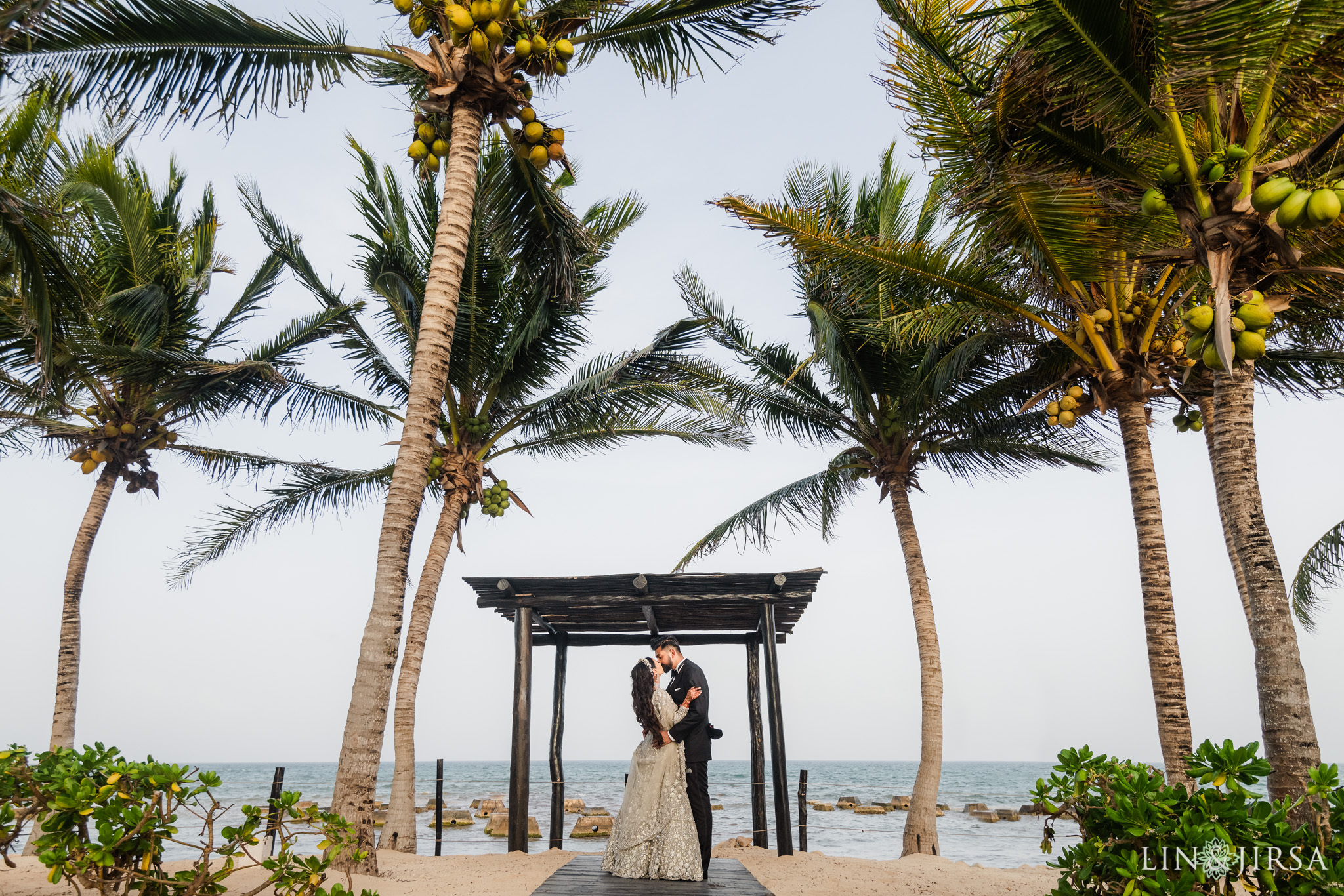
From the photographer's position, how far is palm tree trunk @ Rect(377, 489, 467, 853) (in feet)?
35.0

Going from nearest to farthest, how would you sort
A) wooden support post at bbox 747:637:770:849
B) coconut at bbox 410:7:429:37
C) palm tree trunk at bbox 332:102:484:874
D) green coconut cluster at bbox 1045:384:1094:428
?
palm tree trunk at bbox 332:102:484:874
coconut at bbox 410:7:429:37
green coconut cluster at bbox 1045:384:1094:428
wooden support post at bbox 747:637:770:849

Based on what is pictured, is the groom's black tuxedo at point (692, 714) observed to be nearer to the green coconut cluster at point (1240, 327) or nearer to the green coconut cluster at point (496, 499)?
the green coconut cluster at point (1240, 327)

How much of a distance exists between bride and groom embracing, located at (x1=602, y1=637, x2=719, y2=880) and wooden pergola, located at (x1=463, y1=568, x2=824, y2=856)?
62.5 inches

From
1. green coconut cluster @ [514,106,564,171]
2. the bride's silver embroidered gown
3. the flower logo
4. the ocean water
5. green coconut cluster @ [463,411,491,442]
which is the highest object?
green coconut cluster @ [514,106,564,171]

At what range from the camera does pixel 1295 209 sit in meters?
4.62

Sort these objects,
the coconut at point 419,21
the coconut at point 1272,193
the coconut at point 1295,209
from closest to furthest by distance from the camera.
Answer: the coconut at point 1295,209
the coconut at point 1272,193
the coconut at point 419,21

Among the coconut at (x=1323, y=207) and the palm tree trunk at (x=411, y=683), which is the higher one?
A: the coconut at (x=1323, y=207)

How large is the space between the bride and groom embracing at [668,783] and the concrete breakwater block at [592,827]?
1435 centimetres

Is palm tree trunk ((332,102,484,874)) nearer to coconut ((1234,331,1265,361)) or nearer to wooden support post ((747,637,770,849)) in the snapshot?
wooden support post ((747,637,770,849))

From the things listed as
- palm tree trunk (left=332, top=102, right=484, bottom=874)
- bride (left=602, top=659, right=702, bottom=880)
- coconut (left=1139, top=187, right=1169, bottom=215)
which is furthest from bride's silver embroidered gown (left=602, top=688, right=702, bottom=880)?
coconut (left=1139, top=187, right=1169, bottom=215)

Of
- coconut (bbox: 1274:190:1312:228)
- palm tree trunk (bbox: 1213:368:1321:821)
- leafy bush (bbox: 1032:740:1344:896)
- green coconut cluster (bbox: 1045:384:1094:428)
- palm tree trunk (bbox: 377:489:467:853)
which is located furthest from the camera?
palm tree trunk (bbox: 377:489:467:853)

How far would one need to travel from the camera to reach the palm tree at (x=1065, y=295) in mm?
7191

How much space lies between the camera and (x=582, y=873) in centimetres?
738

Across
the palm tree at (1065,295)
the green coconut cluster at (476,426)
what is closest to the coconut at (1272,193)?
the palm tree at (1065,295)
